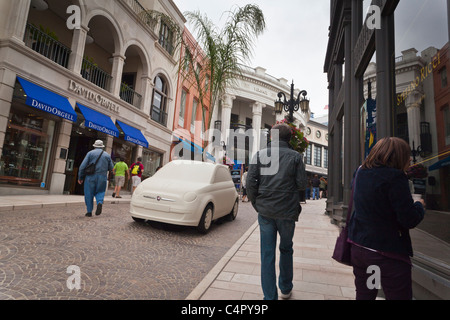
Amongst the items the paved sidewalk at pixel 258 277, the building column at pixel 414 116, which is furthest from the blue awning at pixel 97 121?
the building column at pixel 414 116

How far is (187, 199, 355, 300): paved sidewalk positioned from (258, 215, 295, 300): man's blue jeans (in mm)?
232

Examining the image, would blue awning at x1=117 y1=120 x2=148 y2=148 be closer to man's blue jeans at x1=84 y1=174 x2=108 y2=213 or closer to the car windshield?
man's blue jeans at x1=84 y1=174 x2=108 y2=213

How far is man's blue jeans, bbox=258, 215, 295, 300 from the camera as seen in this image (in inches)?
104

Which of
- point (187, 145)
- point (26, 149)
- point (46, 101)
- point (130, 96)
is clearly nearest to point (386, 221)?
point (46, 101)

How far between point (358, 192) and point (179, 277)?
7.89 ft

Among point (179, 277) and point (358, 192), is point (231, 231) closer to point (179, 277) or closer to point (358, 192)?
point (179, 277)

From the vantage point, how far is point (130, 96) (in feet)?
51.9

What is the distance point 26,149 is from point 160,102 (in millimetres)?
10064

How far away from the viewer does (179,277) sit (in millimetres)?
3357

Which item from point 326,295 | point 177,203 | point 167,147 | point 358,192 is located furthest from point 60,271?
point 167,147

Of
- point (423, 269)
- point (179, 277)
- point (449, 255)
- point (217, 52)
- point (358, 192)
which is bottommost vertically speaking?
point (179, 277)

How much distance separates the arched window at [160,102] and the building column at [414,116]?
16147 mm

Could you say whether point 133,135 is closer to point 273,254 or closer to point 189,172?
point 189,172
